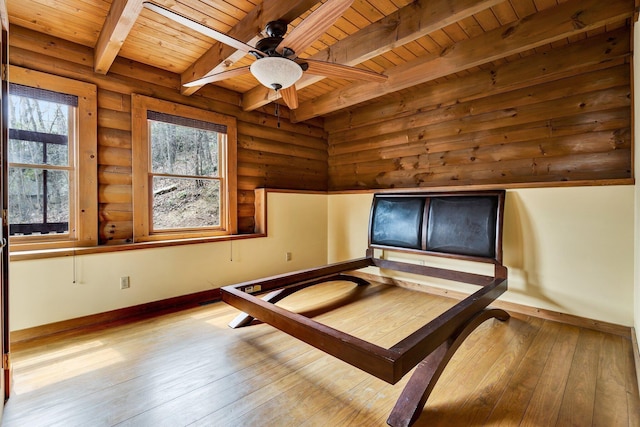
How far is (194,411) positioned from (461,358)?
5.79ft

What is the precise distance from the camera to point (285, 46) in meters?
1.80

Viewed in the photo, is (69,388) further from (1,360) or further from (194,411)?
(194,411)

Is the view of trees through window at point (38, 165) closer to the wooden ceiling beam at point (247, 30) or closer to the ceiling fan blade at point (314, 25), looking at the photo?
the wooden ceiling beam at point (247, 30)

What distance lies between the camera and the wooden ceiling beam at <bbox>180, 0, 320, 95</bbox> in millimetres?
1932

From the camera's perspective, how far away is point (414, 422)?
1.49 metres

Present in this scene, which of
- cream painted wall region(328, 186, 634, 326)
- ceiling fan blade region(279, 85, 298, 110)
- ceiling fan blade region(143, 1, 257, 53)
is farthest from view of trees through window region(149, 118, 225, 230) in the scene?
cream painted wall region(328, 186, 634, 326)

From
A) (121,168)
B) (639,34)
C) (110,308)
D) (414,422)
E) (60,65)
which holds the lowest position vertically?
(414,422)

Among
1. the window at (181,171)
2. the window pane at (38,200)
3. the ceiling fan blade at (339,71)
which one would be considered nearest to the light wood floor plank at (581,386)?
the ceiling fan blade at (339,71)

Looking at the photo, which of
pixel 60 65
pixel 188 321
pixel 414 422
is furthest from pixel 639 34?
pixel 60 65

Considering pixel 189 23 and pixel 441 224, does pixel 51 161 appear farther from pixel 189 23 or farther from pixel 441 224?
pixel 441 224

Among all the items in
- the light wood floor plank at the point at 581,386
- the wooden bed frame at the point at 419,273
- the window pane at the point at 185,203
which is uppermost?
the window pane at the point at 185,203

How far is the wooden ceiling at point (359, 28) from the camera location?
2.13 meters

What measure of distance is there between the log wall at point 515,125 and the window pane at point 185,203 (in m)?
2.26

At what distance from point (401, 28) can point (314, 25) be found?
108 centimetres
